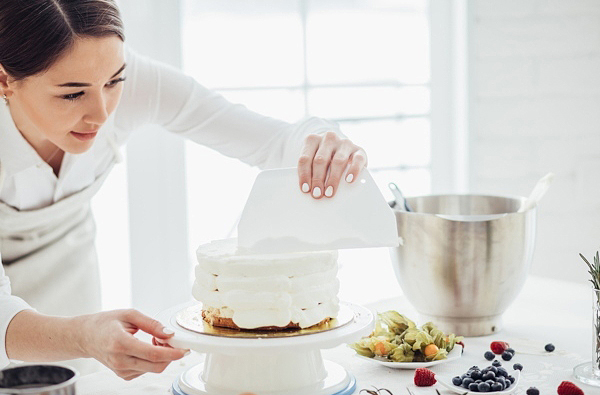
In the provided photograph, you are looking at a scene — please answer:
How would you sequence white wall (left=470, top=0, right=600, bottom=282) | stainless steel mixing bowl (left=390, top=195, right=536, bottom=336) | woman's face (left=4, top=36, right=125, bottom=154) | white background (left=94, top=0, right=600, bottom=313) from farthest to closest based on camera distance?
1. white wall (left=470, top=0, right=600, bottom=282)
2. white background (left=94, top=0, right=600, bottom=313)
3. stainless steel mixing bowl (left=390, top=195, right=536, bottom=336)
4. woman's face (left=4, top=36, right=125, bottom=154)

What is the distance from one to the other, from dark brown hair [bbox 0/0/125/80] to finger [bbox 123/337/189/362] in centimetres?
51

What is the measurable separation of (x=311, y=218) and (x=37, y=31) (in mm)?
552

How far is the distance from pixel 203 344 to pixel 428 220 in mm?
563

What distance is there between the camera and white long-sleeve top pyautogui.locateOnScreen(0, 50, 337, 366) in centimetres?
162

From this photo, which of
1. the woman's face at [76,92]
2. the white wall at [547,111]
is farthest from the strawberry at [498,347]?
the white wall at [547,111]

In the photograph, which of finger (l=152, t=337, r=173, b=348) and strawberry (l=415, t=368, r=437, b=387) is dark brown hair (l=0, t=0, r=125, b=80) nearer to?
finger (l=152, t=337, r=173, b=348)

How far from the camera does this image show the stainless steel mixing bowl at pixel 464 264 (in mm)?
1476

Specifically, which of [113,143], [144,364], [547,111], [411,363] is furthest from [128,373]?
[547,111]

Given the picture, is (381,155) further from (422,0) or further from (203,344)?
(203,344)

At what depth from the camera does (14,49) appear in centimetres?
131

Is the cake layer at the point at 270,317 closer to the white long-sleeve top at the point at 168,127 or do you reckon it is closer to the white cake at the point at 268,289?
the white cake at the point at 268,289

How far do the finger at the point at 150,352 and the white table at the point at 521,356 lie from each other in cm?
19

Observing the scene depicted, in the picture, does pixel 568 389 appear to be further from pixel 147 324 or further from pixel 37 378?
pixel 37 378

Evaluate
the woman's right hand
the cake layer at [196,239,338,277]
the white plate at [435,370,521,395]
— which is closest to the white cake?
the cake layer at [196,239,338,277]
